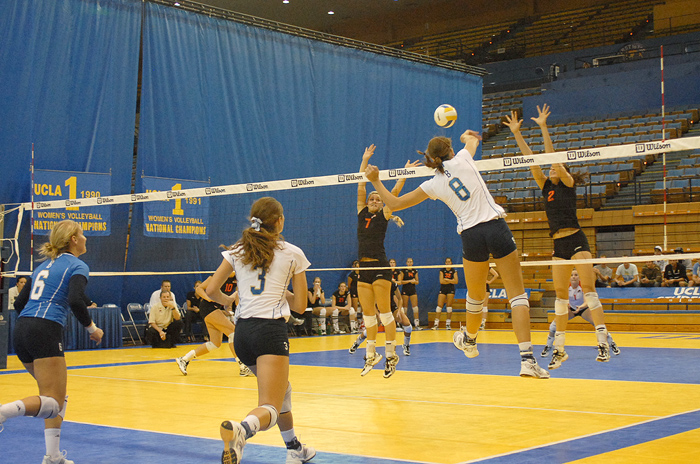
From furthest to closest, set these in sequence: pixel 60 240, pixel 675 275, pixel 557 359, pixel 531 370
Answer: pixel 675 275 < pixel 557 359 < pixel 531 370 < pixel 60 240

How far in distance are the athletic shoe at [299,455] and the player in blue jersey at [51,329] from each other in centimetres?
129

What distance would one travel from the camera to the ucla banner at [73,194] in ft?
44.1

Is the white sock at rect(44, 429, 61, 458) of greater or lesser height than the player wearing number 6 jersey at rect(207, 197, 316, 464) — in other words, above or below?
below

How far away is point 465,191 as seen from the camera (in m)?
5.46

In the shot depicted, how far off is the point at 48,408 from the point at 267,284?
57.2 inches

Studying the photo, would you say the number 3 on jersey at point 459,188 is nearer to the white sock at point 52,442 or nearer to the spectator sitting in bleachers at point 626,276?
the white sock at point 52,442

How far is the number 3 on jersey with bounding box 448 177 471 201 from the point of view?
17.9ft

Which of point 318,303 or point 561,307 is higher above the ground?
point 561,307

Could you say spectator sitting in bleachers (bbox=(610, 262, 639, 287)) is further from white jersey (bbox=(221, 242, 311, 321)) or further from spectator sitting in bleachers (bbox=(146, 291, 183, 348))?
white jersey (bbox=(221, 242, 311, 321))

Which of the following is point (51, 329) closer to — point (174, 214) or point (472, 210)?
point (472, 210)

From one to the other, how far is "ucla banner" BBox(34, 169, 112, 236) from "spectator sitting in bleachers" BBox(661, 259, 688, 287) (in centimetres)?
1234

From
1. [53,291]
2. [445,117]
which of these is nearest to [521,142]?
[445,117]

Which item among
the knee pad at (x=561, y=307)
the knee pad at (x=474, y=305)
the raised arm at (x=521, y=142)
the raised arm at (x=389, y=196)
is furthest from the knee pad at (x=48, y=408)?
the knee pad at (x=561, y=307)

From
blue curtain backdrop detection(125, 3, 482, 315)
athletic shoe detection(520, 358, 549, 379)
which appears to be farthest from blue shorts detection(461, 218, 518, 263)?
blue curtain backdrop detection(125, 3, 482, 315)
